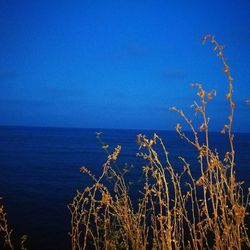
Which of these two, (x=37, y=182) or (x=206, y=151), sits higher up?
(x=206, y=151)

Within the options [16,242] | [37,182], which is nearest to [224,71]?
[16,242]

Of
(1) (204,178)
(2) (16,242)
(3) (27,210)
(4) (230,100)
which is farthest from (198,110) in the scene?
(3) (27,210)

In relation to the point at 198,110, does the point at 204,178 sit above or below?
below

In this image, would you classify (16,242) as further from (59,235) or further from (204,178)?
(204,178)

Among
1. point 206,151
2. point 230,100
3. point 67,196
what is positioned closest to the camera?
point 230,100

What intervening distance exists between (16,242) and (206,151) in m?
13.6

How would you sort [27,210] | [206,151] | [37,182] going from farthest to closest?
[37,182], [27,210], [206,151]

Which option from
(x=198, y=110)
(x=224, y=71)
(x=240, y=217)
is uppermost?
(x=224, y=71)

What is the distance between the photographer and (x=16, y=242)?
46.5 ft

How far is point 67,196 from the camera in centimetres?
2361

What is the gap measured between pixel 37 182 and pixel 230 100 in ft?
95.3

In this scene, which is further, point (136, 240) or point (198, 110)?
point (136, 240)

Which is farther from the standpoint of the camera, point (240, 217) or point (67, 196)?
point (67, 196)

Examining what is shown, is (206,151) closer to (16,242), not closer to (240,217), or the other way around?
(240,217)
